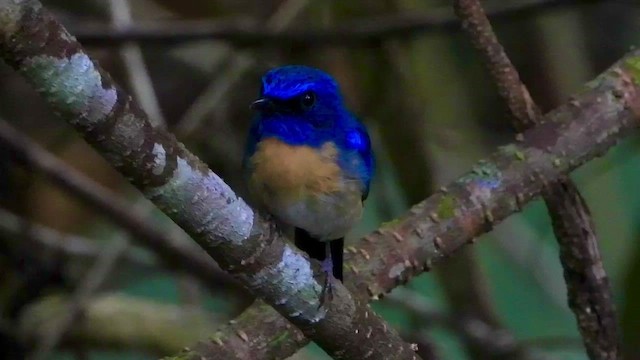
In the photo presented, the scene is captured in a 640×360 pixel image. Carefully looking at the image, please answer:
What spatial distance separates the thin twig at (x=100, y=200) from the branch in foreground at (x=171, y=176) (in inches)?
64.7

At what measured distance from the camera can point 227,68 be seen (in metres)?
3.55

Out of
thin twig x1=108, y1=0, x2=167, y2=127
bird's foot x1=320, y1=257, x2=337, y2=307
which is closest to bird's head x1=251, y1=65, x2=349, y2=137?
bird's foot x1=320, y1=257, x2=337, y2=307

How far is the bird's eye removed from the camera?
6.61ft

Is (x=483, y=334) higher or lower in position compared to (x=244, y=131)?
lower

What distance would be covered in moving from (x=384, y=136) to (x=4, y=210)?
130cm

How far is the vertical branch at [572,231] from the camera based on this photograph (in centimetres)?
248

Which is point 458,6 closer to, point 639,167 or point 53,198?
point 53,198

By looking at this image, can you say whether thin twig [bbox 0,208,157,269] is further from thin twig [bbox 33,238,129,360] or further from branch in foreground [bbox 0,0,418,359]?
branch in foreground [bbox 0,0,418,359]

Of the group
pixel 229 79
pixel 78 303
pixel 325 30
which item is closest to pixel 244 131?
pixel 229 79

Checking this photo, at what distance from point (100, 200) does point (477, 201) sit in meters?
1.33

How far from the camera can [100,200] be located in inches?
126

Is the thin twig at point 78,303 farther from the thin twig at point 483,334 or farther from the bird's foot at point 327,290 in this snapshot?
the bird's foot at point 327,290

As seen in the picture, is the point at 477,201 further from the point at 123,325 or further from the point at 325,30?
the point at 123,325

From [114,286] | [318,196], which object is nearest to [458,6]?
[318,196]
